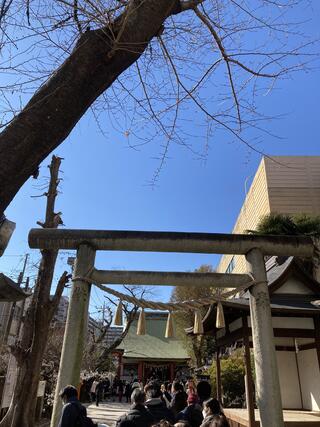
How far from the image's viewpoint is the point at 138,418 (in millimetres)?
4273

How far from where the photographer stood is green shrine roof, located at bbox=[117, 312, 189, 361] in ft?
89.8

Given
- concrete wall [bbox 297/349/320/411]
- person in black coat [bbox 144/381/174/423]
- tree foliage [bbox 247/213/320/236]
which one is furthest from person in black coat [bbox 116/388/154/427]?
tree foliage [bbox 247/213/320/236]

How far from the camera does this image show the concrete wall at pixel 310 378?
899 centimetres

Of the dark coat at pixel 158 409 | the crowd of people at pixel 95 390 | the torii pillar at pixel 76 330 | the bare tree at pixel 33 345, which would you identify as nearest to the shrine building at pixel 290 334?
the dark coat at pixel 158 409

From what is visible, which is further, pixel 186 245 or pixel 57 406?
pixel 186 245

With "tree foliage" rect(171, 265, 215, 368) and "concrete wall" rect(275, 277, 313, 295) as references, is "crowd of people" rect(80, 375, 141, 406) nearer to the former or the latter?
"tree foliage" rect(171, 265, 215, 368)

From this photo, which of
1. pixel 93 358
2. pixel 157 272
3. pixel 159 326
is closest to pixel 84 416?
pixel 157 272

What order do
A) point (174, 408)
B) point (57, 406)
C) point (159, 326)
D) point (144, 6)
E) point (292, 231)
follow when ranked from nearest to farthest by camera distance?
point (144, 6) < point (57, 406) < point (174, 408) < point (292, 231) < point (159, 326)

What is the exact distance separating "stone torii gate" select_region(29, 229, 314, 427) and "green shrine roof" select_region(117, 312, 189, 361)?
23.8 metres

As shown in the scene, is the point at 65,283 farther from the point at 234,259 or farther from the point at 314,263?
the point at 234,259

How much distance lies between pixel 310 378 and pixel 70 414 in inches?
281

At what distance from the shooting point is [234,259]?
36.6 meters

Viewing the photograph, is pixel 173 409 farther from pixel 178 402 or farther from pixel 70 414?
pixel 70 414

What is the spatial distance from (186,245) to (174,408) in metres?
2.61
